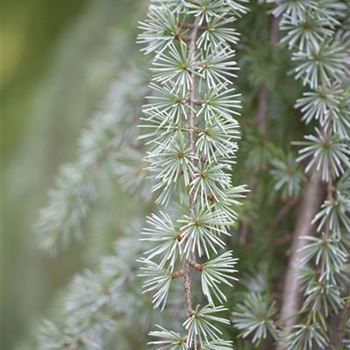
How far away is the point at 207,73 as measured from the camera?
55 cm

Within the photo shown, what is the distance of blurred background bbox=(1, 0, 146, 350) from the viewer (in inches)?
47.4

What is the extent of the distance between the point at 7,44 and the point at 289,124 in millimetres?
763

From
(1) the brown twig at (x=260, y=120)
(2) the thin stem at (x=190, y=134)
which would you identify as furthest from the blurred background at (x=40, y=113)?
(2) the thin stem at (x=190, y=134)

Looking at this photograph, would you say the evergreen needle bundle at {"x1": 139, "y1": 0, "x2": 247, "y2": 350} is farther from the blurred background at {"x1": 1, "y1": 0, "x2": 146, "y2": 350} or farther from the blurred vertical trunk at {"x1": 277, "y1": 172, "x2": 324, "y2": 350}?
the blurred background at {"x1": 1, "y1": 0, "x2": 146, "y2": 350}

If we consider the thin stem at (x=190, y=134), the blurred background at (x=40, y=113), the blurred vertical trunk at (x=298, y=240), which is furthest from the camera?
the blurred background at (x=40, y=113)

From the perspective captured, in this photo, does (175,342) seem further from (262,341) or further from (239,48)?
(239,48)

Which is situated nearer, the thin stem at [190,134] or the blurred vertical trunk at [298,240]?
the thin stem at [190,134]

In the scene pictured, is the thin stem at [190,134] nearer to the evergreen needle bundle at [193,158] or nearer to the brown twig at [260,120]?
the evergreen needle bundle at [193,158]

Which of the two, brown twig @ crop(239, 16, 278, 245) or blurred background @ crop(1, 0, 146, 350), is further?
blurred background @ crop(1, 0, 146, 350)

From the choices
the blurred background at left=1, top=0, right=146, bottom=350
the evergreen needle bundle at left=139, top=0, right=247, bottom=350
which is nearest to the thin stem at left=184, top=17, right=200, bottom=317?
the evergreen needle bundle at left=139, top=0, right=247, bottom=350

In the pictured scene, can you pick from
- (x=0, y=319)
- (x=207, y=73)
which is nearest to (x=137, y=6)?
(x=207, y=73)

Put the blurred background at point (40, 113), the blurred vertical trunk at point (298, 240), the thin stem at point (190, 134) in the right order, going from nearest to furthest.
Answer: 1. the thin stem at point (190, 134)
2. the blurred vertical trunk at point (298, 240)
3. the blurred background at point (40, 113)

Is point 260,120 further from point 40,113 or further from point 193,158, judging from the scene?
point 40,113

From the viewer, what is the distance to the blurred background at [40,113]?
1204mm
